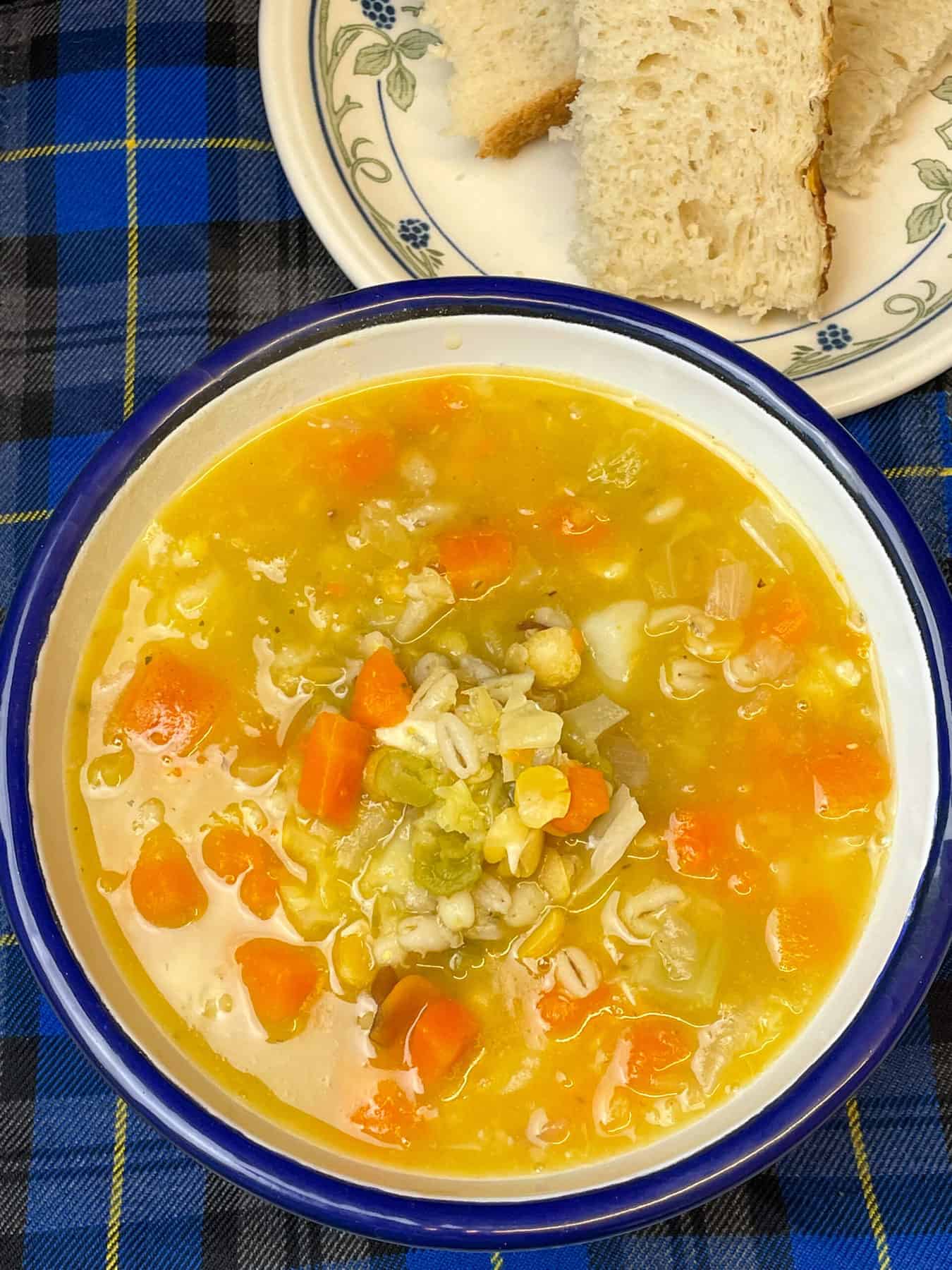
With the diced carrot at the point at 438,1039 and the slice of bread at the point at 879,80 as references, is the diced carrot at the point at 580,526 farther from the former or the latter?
the slice of bread at the point at 879,80

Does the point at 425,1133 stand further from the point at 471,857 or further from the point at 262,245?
the point at 262,245

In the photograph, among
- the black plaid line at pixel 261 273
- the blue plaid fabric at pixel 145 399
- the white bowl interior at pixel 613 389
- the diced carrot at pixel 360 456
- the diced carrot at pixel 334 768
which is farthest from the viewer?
the black plaid line at pixel 261 273

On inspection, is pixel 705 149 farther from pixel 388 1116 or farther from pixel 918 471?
pixel 388 1116

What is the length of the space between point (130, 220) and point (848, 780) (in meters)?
2.36

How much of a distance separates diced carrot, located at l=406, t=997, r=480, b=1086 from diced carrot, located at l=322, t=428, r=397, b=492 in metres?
1.12

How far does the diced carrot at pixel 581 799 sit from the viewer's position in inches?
92.4

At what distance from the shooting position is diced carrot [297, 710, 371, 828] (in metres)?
2.38

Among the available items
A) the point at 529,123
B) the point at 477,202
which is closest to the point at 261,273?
the point at 477,202

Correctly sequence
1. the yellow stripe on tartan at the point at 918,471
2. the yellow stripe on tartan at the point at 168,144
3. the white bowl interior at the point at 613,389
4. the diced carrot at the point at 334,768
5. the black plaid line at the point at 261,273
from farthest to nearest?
the yellow stripe on tartan at the point at 168,144, the black plaid line at the point at 261,273, the yellow stripe on tartan at the point at 918,471, the diced carrot at the point at 334,768, the white bowl interior at the point at 613,389

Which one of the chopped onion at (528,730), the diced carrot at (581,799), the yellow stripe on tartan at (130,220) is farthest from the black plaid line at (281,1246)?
the yellow stripe on tartan at (130,220)

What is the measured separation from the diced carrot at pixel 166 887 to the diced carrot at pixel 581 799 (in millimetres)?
732

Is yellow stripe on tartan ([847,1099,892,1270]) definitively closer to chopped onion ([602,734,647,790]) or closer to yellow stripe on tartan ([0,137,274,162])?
chopped onion ([602,734,647,790])

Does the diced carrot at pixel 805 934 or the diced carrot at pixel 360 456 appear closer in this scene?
the diced carrot at pixel 805 934

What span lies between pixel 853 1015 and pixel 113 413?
2.28m
